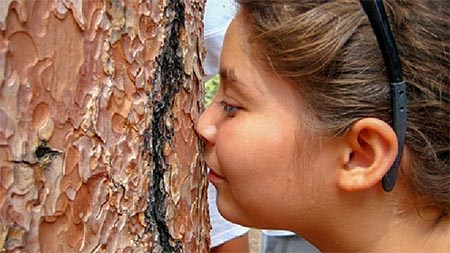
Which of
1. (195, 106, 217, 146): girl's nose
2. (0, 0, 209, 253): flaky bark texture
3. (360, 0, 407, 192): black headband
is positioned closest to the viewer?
(0, 0, 209, 253): flaky bark texture

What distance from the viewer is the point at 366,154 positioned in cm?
89

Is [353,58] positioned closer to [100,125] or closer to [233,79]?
[233,79]

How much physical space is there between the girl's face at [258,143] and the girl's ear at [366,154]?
0.03m

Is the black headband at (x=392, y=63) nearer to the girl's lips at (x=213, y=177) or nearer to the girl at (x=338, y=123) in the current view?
the girl at (x=338, y=123)

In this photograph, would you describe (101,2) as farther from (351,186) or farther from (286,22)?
(351,186)

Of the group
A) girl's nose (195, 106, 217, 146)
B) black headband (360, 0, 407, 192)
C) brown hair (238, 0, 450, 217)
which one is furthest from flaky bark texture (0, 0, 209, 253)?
black headband (360, 0, 407, 192)

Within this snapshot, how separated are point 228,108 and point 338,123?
16 cm

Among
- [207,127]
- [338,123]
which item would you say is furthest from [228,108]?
[338,123]

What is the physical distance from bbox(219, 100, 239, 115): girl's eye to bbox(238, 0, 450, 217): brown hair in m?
0.08

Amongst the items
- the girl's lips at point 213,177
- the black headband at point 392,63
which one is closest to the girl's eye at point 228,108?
the girl's lips at point 213,177

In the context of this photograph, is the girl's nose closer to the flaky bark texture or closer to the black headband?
the flaky bark texture

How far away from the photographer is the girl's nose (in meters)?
0.95

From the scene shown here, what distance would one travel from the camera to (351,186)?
2.93 feet

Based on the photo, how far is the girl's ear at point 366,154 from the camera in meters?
0.87
